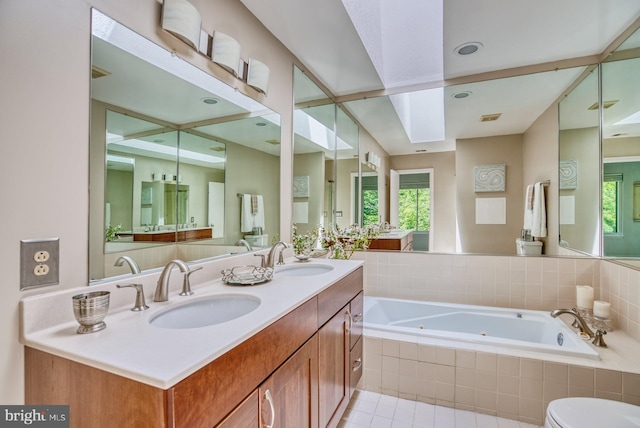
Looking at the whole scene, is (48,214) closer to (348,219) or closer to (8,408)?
(8,408)

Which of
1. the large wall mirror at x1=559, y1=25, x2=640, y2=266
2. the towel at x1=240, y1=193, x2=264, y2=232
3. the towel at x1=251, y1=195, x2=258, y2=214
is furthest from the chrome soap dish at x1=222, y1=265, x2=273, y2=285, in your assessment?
the large wall mirror at x1=559, y1=25, x2=640, y2=266

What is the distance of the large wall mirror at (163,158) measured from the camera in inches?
43.7

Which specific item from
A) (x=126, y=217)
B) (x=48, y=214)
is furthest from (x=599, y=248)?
(x=48, y=214)

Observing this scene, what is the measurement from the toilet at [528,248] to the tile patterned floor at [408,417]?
1.40 meters

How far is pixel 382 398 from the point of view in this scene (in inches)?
85.0

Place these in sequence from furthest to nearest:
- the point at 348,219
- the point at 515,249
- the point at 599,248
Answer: the point at 348,219, the point at 515,249, the point at 599,248

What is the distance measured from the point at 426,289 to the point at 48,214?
2846mm

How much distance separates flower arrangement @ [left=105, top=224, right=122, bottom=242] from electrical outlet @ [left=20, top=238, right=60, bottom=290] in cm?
17

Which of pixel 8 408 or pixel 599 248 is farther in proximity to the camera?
pixel 599 248

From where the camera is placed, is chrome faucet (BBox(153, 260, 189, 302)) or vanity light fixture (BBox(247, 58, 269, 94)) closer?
chrome faucet (BBox(153, 260, 189, 302))

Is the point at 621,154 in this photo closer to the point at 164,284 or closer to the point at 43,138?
the point at 164,284

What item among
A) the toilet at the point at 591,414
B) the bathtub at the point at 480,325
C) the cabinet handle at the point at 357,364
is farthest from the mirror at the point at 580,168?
the cabinet handle at the point at 357,364

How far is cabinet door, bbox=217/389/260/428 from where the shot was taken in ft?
2.74

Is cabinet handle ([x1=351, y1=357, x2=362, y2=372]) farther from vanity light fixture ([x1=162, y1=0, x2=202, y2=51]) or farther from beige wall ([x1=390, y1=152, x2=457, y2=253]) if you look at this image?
vanity light fixture ([x1=162, y1=0, x2=202, y2=51])
